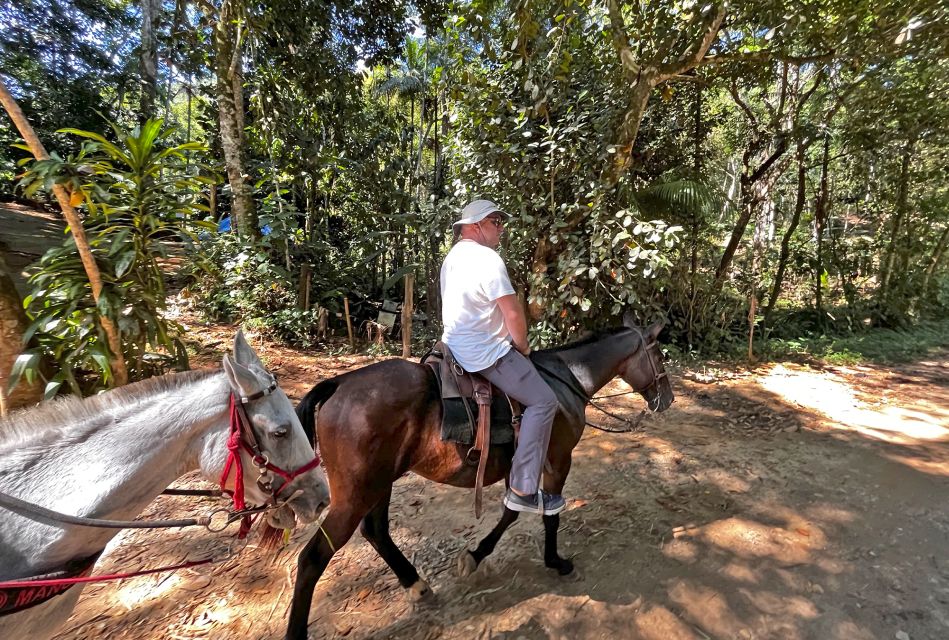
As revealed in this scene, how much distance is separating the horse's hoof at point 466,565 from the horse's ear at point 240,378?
1994 mm

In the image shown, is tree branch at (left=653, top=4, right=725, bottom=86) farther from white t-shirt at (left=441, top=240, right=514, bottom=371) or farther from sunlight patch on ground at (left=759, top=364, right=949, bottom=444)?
sunlight patch on ground at (left=759, top=364, right=949, bottom=444)

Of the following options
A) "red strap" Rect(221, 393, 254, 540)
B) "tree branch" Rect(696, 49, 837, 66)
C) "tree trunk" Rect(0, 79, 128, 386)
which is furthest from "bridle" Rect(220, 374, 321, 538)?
"tree branch" Rect(696, 49, 837, 66)

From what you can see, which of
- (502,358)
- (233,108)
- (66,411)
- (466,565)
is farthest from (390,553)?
(233,108)

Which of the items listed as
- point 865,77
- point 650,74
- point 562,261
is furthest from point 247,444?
point 865,77

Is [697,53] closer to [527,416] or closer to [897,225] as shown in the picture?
[527,416]

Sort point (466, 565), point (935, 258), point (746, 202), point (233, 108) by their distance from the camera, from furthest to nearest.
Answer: point (935, 258)
point (746, 202)
point (233, 108)
point (466, 565)

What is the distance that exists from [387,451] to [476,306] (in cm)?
99

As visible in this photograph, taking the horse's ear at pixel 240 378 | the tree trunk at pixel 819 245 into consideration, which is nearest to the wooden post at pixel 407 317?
the horse's ear at pixel 240 378

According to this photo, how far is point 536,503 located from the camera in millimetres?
2605

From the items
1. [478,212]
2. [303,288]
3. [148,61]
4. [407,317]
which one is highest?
[148,61]

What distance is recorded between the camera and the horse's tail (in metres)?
2.41

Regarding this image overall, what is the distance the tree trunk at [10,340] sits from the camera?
124 inches

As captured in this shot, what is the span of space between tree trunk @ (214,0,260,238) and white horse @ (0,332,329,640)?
22.0ft

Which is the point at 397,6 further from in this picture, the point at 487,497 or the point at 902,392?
the point at 902,392
